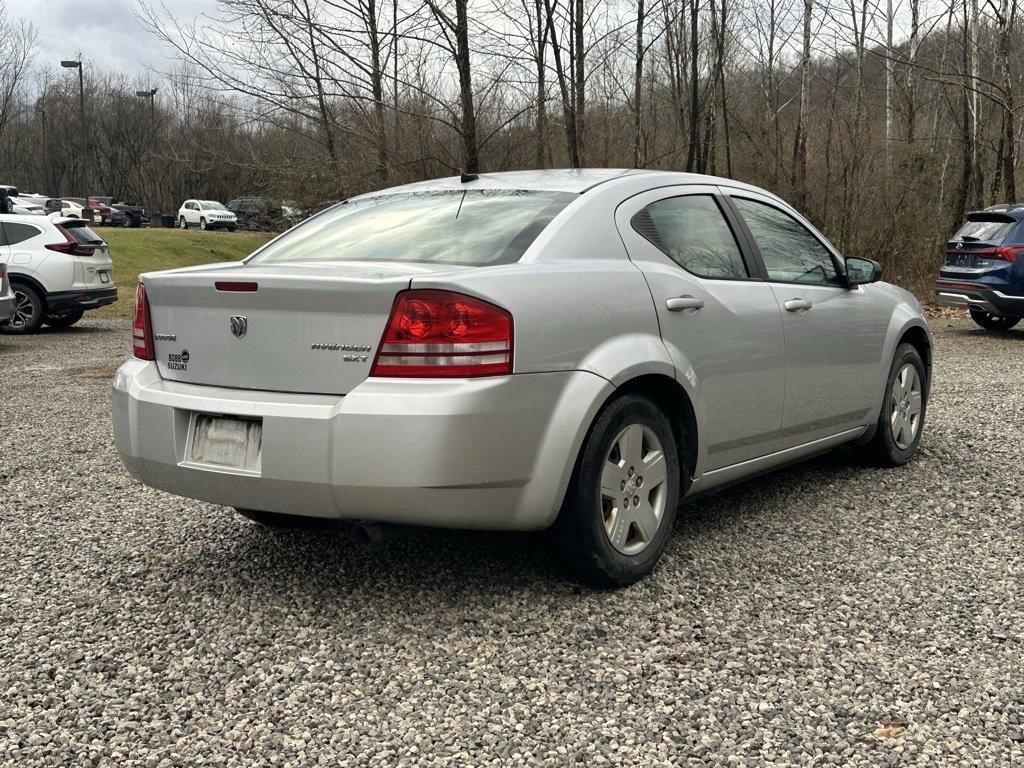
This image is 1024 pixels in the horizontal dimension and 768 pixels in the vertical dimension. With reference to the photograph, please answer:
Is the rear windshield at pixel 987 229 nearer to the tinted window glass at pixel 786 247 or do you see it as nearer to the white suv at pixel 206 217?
the tinted window glass at pixel 786 247

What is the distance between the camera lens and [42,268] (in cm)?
1489

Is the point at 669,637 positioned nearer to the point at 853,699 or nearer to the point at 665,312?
the point at 853,699

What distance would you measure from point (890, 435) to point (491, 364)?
3.28m

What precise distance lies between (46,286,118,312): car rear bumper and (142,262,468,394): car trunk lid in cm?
1214

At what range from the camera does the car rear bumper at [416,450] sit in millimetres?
3293

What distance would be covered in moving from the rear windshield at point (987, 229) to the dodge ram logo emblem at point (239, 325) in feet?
40.6

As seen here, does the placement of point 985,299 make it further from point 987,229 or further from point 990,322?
point 990,322

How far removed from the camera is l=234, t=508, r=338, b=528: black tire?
156 inches

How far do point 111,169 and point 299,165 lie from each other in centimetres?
6190

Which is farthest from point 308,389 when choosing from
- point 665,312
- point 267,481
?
point 665,312

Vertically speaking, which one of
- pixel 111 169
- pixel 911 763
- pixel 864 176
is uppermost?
pixel 111 169

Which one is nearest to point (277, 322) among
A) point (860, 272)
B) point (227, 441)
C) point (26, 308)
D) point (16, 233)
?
point (227, 441)

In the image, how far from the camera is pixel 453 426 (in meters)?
3.28

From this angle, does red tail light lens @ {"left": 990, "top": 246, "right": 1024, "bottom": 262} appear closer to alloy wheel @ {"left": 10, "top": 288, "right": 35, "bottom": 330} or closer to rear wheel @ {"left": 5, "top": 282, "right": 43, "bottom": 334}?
rear wheel @ {"left": 5, "top": 282, "right": 43, "bottom": 334}
